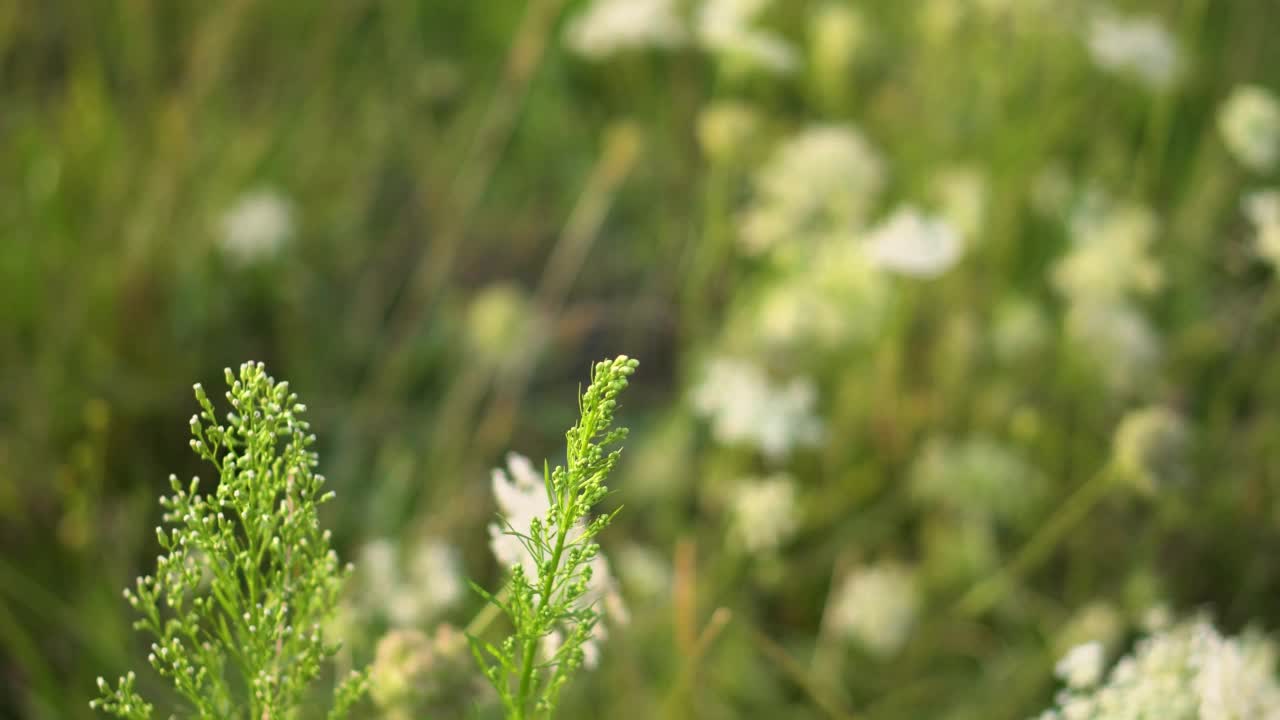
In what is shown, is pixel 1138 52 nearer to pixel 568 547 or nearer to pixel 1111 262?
pixel 1111 262

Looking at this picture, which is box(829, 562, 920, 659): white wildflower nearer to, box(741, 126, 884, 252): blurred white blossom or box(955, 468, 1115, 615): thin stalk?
box(955, 468, 1115, 615): thin stalk

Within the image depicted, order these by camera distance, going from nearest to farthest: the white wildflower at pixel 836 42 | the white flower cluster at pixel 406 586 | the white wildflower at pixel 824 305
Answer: the white flower cluster at pixel 406 586 → the white wildflower at pixel 824 305 → the white wildflower at pixel 836 42

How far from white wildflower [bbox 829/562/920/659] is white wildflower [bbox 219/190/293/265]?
0.62m

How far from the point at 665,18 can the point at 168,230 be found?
0.49m

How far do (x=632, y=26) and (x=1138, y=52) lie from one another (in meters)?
0.45

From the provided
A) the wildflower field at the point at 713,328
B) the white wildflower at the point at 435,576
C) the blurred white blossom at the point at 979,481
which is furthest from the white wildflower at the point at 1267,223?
the white wildflower at the point at 435,576

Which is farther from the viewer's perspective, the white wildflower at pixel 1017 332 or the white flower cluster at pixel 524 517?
the white wildflower at pixel 1017 332

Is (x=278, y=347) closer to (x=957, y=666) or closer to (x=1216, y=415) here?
(x=957, y=666)

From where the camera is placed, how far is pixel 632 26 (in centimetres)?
106

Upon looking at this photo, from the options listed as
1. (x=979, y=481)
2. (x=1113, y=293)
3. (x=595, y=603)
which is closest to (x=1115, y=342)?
(x=1113, y=293)

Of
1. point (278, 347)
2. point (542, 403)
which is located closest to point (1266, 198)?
point (542, 403)

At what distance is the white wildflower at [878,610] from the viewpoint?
0.86 meters

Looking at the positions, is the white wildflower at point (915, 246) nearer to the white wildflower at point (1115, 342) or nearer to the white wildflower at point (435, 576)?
the white wildflower at point (1115, 342)

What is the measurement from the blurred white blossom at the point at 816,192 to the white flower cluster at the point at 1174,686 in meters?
0.55
